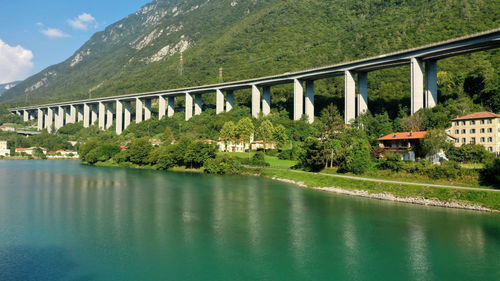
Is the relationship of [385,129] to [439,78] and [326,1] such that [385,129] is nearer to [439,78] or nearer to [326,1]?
[439,78]

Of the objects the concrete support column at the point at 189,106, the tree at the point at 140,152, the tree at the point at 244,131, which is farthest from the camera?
the concrete support column at the point at 189,106

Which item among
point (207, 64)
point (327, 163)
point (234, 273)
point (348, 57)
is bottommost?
point (234, 273)

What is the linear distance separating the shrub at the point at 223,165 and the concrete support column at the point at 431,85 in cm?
2937

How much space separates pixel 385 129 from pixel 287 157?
1497cm

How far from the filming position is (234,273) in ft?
46.8

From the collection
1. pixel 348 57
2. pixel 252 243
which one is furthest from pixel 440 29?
pixel 252 243

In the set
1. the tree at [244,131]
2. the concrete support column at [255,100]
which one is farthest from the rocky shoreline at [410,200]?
the concrete support column at [255,100]

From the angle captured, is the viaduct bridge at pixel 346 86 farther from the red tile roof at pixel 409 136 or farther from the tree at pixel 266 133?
the tree at pixel 266 133

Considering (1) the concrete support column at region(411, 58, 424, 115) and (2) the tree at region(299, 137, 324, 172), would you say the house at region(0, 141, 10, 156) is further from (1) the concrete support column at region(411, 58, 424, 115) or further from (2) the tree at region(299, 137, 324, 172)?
(1) the concrete support column at region(411, 58, 424, 115)

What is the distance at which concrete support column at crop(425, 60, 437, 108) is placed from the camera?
167 ft

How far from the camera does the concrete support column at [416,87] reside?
50.1m

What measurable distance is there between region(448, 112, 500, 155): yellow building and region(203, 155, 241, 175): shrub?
27.5m

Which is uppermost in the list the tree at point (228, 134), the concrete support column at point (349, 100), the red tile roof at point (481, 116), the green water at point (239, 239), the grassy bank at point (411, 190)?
the concrete support column at point (349, 100)

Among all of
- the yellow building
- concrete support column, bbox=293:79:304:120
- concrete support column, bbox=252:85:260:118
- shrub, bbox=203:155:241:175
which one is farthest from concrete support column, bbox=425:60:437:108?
concrete support column, bbox=252:85:260:118
